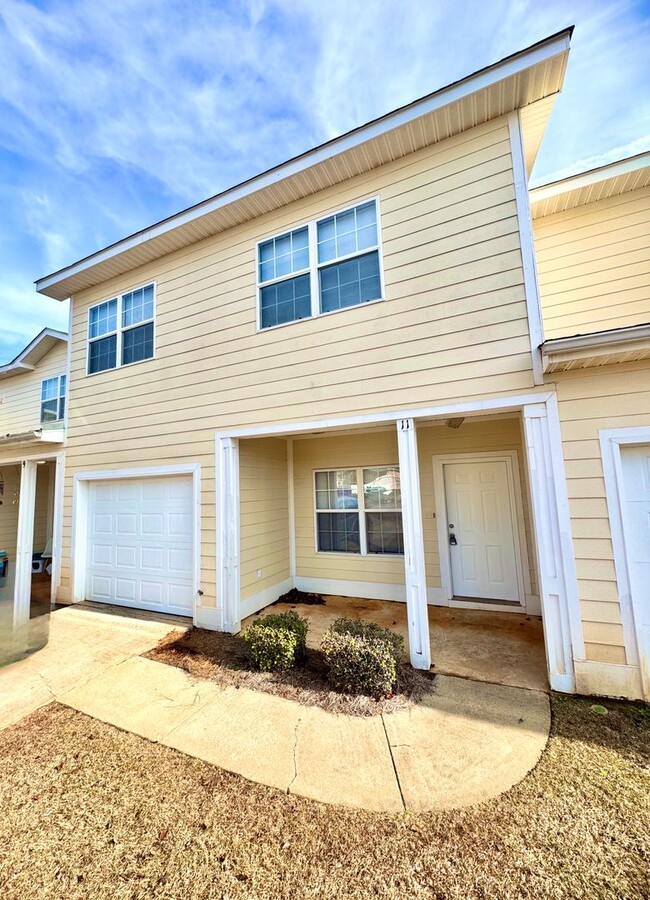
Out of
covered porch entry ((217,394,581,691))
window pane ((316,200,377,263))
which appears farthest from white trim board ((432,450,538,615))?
window pane ((316,200,377,263))

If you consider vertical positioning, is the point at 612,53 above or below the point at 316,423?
above

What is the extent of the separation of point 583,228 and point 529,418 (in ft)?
11.0

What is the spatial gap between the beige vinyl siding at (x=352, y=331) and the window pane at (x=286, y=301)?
20 cm

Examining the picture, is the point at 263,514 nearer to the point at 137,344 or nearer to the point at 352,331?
the point at 352,331

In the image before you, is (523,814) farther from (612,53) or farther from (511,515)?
(612,53)

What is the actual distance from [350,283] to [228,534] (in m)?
3.81

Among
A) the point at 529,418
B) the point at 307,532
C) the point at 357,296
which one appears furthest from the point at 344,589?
the point at 357,296

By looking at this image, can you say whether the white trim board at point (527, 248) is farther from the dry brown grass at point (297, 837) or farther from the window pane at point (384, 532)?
the window pane at point (384, 532)

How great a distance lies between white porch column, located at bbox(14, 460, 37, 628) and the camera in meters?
7.05

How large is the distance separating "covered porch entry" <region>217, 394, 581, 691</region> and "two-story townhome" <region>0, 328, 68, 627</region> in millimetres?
4002

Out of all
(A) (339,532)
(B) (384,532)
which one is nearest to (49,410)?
(A) (339,532)

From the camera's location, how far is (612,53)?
4434 millimetres

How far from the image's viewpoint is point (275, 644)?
3.85 meters

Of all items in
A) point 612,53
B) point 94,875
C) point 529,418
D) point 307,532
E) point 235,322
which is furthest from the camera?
point 307,532
